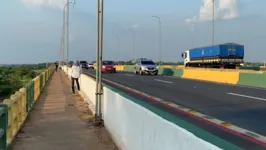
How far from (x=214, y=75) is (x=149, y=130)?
24507 millimetres

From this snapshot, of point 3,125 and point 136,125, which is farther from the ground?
point 136,125

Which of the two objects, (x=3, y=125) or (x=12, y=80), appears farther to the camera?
(x=12, y=80)

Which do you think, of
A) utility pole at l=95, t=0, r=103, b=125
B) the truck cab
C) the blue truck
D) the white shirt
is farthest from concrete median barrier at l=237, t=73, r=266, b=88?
the truck cab

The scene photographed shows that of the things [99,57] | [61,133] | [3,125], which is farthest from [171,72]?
[3,125]

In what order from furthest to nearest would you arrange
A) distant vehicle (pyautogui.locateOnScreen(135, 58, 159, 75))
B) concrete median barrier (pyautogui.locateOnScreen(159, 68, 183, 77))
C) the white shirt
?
distant vehicle (pyautogui.locateOnScreen(135, 58, 159, 75)) < concrete median barrier (pyautogui.locateOnScreen(159, 68, 183, 77)) < the white shirt

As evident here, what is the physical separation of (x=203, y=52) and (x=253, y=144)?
4419 centimetres

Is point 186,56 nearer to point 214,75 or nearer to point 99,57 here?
point 214,75

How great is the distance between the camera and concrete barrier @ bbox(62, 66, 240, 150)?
3344 millimetres

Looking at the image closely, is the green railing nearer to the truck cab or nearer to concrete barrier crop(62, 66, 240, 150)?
concrete barrier crop(62, 66, 240, 150)

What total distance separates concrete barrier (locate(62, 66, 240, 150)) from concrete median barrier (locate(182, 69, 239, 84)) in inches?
705

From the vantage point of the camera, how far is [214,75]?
28688 mm

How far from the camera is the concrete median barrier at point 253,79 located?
21.9m

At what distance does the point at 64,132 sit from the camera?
928 cm

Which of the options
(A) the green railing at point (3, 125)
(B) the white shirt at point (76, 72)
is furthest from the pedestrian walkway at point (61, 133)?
(B) the white shirt at point (76, 72)
